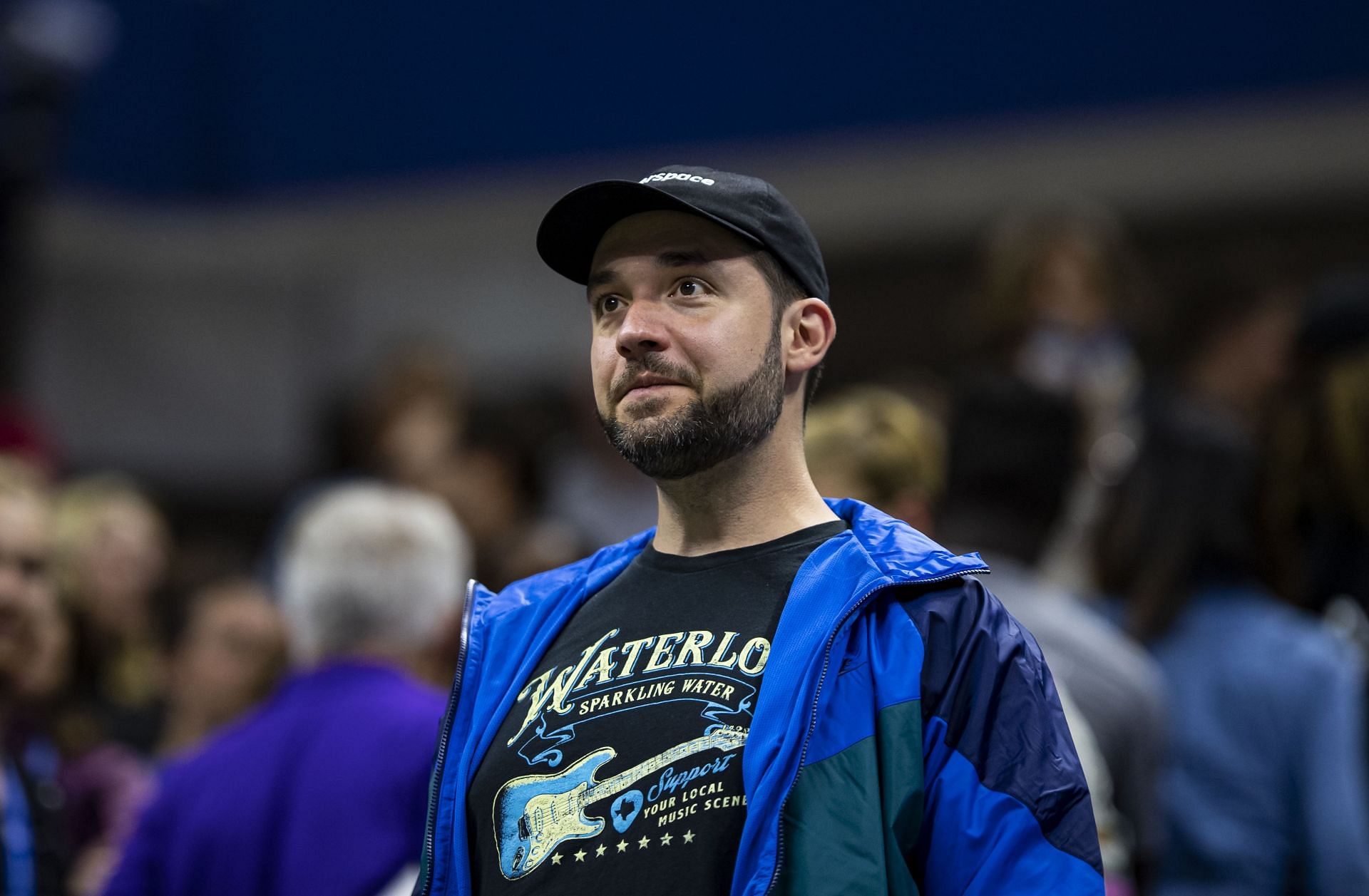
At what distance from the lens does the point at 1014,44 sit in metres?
7.02

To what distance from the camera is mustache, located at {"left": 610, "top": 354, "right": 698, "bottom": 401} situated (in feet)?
6.61

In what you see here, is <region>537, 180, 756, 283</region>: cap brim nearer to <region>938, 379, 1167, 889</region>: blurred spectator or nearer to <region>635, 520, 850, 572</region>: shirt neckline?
<region>635, 520, 850, 572</region>: shirt neckline

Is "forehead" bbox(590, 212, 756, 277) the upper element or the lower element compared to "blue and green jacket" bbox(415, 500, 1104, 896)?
upper

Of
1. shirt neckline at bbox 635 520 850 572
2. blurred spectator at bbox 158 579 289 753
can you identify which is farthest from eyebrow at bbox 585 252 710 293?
blurred spectator at bbox 158 579 289 753

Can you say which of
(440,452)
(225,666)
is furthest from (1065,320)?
(225,666)

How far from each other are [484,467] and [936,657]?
15.1 ft

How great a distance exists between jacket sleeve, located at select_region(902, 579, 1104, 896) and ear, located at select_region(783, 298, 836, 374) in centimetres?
39

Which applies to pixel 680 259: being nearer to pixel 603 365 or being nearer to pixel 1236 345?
pixel 603 365

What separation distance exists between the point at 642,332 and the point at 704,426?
0.14m

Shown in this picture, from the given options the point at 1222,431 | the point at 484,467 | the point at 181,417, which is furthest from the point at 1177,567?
the point at 181,417

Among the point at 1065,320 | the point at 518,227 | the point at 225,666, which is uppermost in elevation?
the point at 518,227

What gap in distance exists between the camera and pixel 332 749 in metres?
3.12

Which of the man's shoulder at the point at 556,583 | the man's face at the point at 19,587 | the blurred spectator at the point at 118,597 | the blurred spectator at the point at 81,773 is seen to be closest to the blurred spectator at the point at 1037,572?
the man's shoulder at the point at 556,583

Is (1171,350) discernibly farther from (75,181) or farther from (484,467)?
(75,181)
